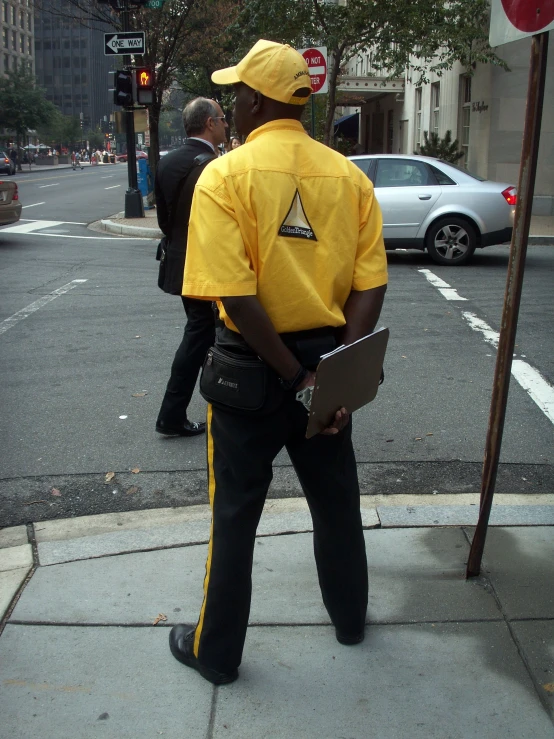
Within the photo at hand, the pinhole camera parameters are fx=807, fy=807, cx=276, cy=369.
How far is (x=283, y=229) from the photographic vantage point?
2.30 meters

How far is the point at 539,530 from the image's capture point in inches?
146

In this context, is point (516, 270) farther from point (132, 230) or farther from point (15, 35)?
point (15, 35)

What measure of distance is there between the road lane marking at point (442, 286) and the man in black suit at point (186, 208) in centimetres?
542

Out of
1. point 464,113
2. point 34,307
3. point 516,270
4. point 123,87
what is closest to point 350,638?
point 516,270

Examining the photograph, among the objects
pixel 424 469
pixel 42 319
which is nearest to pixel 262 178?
pixel 424 469

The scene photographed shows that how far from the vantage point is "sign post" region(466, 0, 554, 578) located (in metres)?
2.87

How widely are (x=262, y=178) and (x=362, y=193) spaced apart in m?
0.37

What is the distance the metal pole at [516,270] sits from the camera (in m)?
2.88

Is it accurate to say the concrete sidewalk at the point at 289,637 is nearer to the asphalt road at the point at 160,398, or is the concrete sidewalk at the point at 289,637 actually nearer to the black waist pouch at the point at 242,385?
the asphalt road at the point at 160,398

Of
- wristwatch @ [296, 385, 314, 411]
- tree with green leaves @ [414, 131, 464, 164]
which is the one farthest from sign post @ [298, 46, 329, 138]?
wristwatch @ [296, 385, 314, 411]

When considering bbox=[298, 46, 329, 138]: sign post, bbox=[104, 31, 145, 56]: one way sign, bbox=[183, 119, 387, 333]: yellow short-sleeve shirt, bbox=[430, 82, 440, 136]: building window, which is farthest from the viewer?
bbox=[430, 82, 440, 136]: building window

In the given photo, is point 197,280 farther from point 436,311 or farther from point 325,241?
point 436,311

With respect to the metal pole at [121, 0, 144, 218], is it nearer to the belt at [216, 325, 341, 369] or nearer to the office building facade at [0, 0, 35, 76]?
the belt at [216, 325, 341, 369]

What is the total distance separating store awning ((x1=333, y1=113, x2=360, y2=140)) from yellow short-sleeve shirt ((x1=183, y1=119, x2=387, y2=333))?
32655 mm
